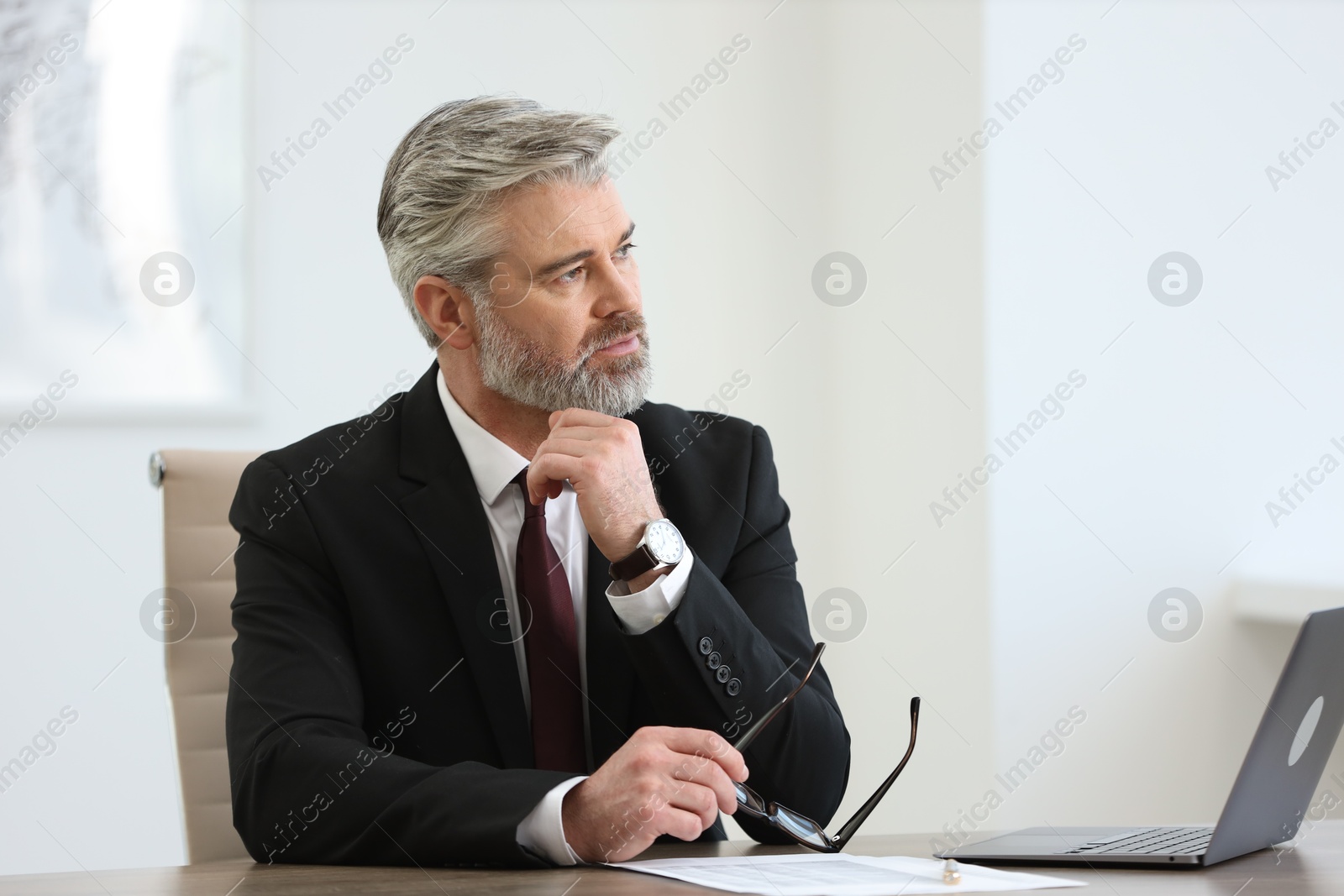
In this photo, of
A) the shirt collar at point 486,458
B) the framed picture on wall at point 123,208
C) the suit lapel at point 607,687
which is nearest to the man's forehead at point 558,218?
the shirt collar at point 486,458

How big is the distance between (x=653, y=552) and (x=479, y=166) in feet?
2.03

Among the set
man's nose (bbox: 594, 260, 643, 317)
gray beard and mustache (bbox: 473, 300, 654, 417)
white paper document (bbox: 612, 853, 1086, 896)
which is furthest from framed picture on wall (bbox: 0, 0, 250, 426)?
white paper document (bbox: 612, 853, 1086, 896)

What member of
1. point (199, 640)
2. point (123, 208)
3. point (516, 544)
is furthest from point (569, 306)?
point (123, 208)

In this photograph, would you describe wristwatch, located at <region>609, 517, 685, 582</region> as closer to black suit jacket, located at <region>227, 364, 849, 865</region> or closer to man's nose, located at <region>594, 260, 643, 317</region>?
black suit jacket, located at <region>227, 364, 849, 865</region>

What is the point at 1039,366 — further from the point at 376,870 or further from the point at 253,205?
the point at 376,870

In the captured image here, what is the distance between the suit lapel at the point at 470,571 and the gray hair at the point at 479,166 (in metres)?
0.28

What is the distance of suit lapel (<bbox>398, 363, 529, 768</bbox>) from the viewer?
60.7 inches

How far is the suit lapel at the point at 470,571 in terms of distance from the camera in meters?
1.54

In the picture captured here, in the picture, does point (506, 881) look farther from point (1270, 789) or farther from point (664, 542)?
point (1270, 789)

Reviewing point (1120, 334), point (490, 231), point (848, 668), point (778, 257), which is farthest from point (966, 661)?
point (490, 231)

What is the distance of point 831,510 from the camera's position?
137 inches

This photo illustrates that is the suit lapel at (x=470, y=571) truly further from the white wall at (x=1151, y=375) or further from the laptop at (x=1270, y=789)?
the white wall at (x=1151, y=375)

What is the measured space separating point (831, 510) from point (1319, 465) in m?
1.28

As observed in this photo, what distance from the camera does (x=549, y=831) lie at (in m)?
1.14
